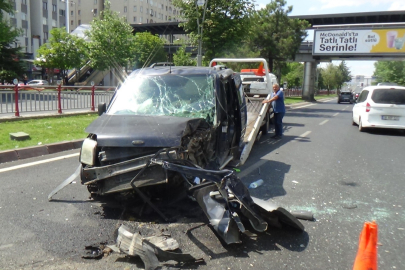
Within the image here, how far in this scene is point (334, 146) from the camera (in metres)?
10.4

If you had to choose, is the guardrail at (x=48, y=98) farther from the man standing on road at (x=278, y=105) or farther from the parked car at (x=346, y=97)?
the parked car at (x=346, y=97)

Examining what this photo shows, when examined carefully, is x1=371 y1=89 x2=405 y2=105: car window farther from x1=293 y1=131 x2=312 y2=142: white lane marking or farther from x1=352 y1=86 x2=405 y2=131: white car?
x1=293 y1=131 x2=312 y2=142: white lane marking

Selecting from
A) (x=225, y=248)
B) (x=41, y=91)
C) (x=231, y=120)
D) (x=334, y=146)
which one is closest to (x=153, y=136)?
(x=225, y=248)

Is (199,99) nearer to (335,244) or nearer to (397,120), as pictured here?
(335,244)

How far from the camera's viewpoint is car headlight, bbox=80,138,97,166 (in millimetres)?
4590

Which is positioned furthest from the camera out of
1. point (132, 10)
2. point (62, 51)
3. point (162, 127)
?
point (132, 10)

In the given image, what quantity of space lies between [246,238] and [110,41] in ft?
133

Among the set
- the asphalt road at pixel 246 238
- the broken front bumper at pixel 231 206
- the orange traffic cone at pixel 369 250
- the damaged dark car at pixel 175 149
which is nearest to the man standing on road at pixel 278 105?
the asphalt road at pixel 246 238

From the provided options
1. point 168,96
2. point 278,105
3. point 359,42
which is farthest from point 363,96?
point 359,42

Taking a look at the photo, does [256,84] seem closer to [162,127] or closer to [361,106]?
[361,106]

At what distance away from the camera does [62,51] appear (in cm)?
4706

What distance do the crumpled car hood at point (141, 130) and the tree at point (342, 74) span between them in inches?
3649

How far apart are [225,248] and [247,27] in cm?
1885

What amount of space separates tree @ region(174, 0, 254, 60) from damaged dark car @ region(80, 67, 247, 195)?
1394cm
